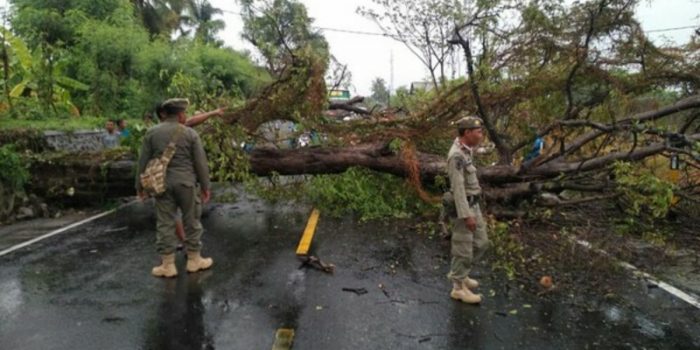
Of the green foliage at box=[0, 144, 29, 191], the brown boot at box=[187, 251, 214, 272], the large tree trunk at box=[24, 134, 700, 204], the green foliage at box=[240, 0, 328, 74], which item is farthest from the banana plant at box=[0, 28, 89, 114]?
the brown boot at box=[187, 251, 214, 272]

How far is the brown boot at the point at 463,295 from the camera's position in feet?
14.9

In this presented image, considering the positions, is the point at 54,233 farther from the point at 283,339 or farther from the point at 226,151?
the point at 283,339

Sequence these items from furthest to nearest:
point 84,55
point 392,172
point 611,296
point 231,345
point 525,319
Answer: point 84,55 < point 392,172 < point 611,296 < point 525,319 < point 231,345

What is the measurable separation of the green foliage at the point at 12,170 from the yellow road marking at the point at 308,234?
4.86 metres

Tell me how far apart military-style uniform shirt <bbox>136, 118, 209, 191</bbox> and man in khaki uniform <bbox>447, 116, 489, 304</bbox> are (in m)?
2.61

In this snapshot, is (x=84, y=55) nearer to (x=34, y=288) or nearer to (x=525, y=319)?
(x=34, y=288)

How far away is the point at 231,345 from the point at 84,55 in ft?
55.3

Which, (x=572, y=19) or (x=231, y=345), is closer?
(x=231, y=345)

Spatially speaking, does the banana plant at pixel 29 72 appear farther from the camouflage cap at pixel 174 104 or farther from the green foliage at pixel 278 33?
the camouflage cap at pixel 174 104

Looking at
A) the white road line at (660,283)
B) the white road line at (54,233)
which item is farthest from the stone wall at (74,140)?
the white road line at (660,283)

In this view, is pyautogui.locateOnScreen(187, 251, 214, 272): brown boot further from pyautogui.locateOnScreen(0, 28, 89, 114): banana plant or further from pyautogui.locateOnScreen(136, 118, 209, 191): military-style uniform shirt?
pyautogui.locateOnScreen(0, 28, 89, 114): banana plant

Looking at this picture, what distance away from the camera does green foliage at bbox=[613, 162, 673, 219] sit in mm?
5863

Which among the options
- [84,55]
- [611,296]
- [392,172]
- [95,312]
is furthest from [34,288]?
[84,55]

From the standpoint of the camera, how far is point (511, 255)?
5980 mm
